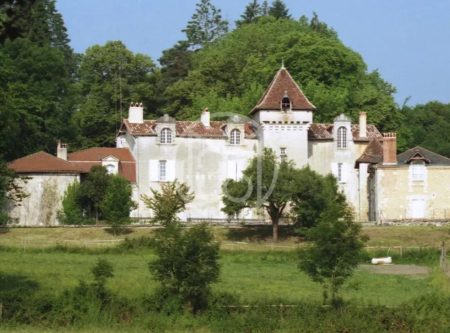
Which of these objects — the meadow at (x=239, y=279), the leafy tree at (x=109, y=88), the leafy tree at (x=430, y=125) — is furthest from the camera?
the leafy tree at (x=430, y=125)

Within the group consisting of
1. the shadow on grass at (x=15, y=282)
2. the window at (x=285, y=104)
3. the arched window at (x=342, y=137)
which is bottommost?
the shadow on grass at (x=15, y=282)

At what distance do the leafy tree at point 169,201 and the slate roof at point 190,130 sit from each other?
410 cm

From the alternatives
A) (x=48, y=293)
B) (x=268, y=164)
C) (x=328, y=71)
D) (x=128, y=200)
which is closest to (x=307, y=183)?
(x=268, y=164)

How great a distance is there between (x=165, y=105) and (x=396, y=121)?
65.3 feet

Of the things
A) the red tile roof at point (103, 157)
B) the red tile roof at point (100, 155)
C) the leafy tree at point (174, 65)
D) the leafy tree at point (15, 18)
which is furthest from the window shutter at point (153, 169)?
the leafy tree at point (15, 18)

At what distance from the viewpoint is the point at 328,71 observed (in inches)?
2672

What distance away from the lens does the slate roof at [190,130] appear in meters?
56.7

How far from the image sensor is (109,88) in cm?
7456

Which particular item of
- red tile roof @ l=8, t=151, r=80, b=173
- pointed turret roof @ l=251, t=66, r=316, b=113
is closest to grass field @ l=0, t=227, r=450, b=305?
red tile roof @ l=8, t=151, r=80, b=173

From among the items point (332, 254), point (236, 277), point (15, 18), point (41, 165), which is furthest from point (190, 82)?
point (15, 18)

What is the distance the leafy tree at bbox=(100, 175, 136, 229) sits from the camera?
48250mm

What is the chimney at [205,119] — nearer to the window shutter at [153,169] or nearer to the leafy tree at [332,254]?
the window shutter at [153,169]

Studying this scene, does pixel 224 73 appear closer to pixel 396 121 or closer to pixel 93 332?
pixel 396 121

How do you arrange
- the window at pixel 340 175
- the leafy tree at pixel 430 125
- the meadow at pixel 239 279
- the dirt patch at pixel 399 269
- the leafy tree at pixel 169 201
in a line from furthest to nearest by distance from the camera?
the leafy tree at pixel 430 125
the window at pixel 340 175
the leafy tree at pixel 169 201
the dirt patch at pixel 399 269
the meadow at pixel 239 279
